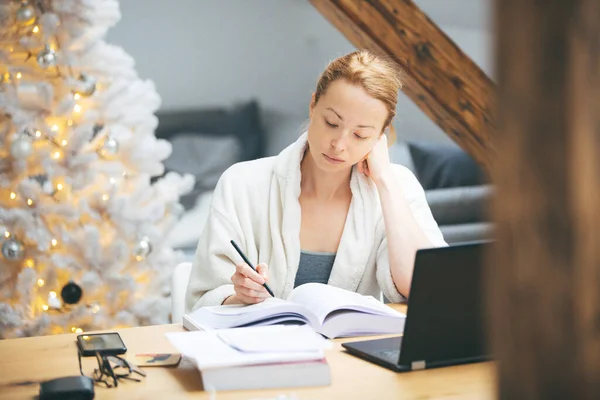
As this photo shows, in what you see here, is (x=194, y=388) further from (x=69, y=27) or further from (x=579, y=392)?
(x=69, y=27)

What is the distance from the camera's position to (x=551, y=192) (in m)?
0.45

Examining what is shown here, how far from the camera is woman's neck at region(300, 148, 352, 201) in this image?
6.82 feet

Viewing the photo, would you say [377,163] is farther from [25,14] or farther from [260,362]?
[25,14]

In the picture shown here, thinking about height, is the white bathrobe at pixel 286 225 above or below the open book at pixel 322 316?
above

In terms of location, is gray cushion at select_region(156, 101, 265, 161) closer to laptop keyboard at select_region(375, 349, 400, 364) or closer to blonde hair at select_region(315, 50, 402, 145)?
blonde hair at select_region(315, 50, 402, 145)

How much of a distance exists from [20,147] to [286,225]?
1180 millimetres

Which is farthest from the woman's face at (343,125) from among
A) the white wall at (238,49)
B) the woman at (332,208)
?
the white wall at (238,49)

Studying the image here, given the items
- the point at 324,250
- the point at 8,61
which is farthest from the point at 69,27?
the point at 324,250

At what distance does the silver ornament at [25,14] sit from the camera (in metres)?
2.74

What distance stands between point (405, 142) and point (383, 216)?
2.58 metres

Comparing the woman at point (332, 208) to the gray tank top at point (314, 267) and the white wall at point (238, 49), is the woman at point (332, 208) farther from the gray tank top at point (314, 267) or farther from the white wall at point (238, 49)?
the white wall at point (238, 49)

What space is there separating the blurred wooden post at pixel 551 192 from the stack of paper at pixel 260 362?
0.72 metres

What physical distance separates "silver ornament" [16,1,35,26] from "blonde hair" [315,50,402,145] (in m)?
1.27

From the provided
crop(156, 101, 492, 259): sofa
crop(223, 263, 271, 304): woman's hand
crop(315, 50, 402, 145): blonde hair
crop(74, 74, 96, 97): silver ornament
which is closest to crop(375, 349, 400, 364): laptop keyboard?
crop(223, 263, 271, 304): woman's hand
